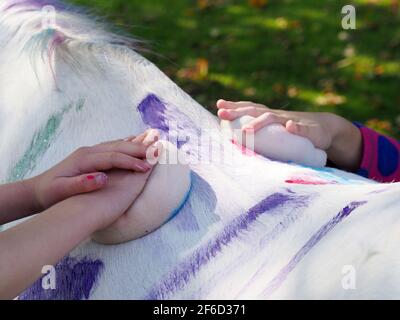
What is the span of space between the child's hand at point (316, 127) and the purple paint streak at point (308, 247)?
1.02 ft

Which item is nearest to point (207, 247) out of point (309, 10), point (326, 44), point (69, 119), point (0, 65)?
point (69, 119)

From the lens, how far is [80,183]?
3.54ft

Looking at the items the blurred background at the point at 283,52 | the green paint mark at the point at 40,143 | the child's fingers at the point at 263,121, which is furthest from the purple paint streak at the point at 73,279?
the blurred background at the point at 283,52

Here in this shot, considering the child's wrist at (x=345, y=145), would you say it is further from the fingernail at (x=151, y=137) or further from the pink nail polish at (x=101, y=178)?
the pink nail polish at (x=101, y=178)

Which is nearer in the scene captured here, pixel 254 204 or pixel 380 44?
pixel 254 204

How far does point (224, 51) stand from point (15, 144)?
278cm

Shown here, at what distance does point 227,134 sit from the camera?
4.37 feet

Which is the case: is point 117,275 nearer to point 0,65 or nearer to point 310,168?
point 310,168

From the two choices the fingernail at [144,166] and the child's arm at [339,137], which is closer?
the fingernail at [144,166]

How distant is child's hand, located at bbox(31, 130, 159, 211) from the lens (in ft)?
3.56

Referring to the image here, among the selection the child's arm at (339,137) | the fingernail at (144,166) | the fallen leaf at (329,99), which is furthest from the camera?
the fallen leaf at (329,99)

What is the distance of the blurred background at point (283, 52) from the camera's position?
361 cm
